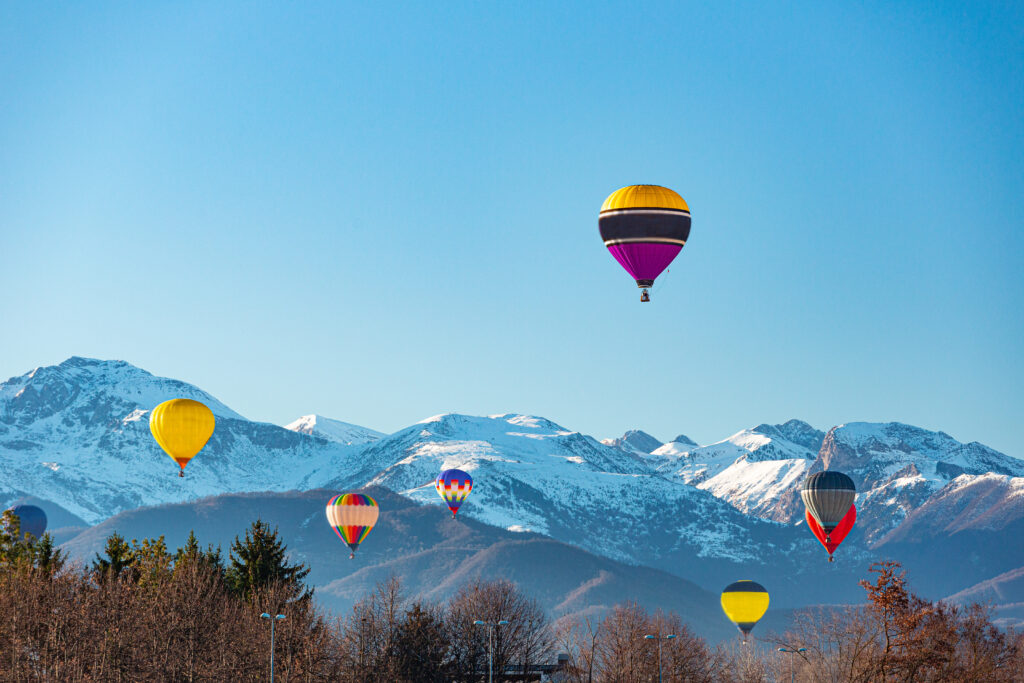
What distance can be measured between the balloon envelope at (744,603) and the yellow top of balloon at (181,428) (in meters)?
64.1

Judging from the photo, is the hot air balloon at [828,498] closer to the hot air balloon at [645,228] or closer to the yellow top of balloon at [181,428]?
the hot air balloon at [645,228]

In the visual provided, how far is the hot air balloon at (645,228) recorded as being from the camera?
318 feet

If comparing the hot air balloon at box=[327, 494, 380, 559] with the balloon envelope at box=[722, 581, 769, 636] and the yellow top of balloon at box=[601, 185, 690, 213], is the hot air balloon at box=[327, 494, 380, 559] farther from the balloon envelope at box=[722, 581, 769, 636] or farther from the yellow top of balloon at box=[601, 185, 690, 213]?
the yellow top of balloon at box=[601, 185, 690, 213]

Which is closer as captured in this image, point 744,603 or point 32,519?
point 744,603

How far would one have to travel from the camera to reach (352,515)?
17375 centimetres

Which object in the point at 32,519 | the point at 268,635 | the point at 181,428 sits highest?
the point at 32,519

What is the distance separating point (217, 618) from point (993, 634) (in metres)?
76.8

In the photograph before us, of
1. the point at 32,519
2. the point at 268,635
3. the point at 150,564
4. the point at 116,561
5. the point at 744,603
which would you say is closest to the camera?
the point at 268,635

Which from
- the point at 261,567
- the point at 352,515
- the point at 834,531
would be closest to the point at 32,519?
the point at 352,515

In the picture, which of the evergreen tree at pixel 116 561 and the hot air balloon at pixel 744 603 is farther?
the hot air balloon at pixel 744 603

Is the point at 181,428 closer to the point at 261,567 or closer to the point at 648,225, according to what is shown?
the point at 261,567

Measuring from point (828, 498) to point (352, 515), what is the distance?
59.4 meters

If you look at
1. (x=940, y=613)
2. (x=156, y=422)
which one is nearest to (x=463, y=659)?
(x=156, y=422)

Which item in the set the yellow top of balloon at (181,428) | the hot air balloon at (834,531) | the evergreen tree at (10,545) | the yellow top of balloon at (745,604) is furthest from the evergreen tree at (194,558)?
the hot air balloon at (834,531)
